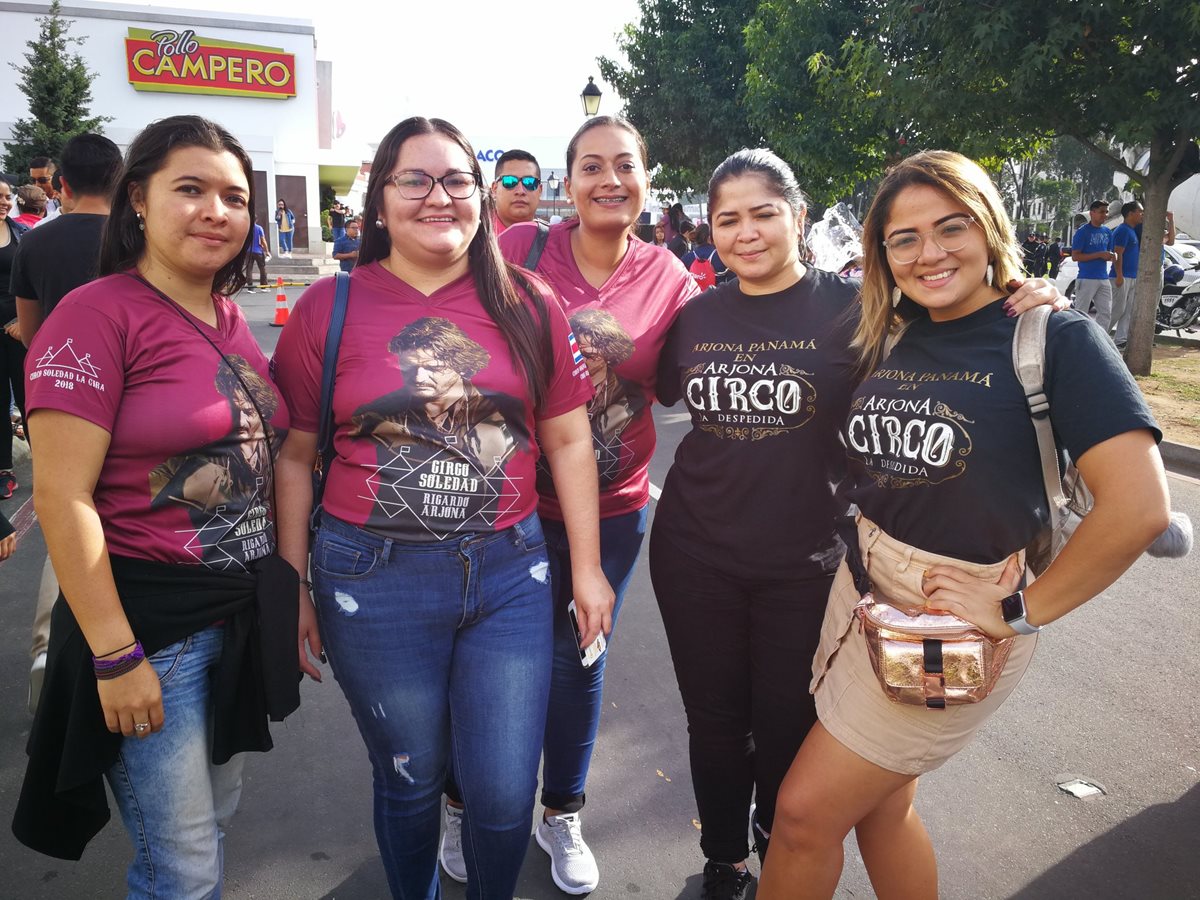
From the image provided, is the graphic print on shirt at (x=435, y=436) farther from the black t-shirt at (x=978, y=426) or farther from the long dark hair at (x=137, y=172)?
the black t-shirt at (x=978, y=426)

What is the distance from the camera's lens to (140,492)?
1764 millimetres

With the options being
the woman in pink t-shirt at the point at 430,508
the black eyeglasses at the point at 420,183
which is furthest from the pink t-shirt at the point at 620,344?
the black eyeglasses at the point at 420,183

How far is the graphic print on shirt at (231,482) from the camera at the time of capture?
1802mm

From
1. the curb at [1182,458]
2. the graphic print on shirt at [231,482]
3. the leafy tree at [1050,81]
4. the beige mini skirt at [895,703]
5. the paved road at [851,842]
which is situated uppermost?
the leafy tree at [1050,81]

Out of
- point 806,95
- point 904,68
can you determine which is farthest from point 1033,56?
point 806,95

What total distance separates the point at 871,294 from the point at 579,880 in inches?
73.1

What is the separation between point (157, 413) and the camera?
1740 mm

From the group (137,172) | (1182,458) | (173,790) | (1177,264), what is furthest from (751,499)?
(1177,264)

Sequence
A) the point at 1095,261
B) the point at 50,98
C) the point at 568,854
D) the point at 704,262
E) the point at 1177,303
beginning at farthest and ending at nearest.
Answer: the point at 50,98
the point at 1177,303
the point at 1095,261
the point at 704,262
the point at 568,854

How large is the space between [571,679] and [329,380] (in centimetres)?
119

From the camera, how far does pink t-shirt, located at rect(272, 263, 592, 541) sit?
201 centimetres

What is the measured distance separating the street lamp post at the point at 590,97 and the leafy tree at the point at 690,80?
5.35 m

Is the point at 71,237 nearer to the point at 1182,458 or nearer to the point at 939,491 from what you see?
the point at 939,491

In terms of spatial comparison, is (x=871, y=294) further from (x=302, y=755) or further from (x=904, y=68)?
(x=904, y=68)
